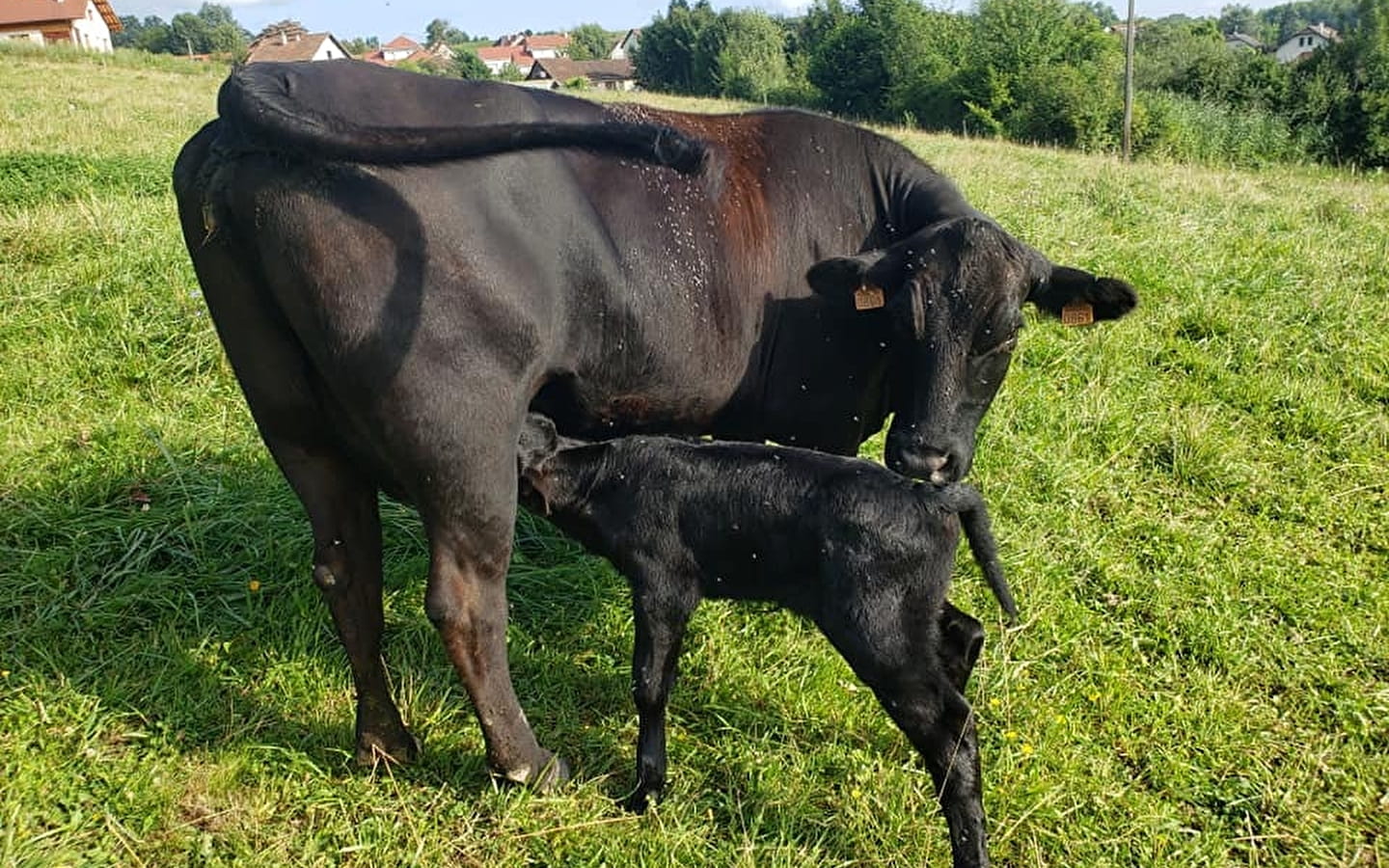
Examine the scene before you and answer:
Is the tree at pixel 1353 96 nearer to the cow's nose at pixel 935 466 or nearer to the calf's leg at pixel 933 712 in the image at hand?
the cow's nose at pixel 935 466

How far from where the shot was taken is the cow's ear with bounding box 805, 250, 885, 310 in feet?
11.9

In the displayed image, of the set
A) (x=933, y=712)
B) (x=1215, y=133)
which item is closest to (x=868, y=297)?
(x=933, y=712)

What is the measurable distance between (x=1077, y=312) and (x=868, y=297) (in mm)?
1229

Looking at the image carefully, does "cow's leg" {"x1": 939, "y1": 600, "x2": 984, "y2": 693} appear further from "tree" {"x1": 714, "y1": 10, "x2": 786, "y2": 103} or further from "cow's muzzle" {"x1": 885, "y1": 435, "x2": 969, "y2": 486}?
"tree" {"x1": 714, "y1": 10, "x2": 786, "y2": 103}

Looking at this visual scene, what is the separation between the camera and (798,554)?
322 cm

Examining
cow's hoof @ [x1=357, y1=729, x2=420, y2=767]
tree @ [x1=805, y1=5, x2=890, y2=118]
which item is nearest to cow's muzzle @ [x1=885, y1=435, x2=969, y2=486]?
cow's hoof @ [x1=357, y1=729, x2=420, y2=767]

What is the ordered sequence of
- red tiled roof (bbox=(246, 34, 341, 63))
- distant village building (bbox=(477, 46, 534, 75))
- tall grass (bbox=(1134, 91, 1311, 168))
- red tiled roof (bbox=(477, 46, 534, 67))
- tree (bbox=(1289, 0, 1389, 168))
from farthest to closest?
1. red tiled roof (bbox=(477, 46, 534, 67))
2. distant village building (bbox=(477, 46, 534, 75))
3. red tiled roof (bbox=(246, 34, 341, 63))
4. tree (bbox=(1289, 0, 1389, 168))
5. tall grass (bbox=(1134, 91, 1311, 168))

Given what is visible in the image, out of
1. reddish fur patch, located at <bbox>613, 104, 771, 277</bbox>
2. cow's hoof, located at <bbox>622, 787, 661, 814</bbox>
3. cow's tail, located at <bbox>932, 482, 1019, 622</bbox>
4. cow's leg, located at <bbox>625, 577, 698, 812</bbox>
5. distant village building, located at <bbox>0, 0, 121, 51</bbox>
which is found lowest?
cow's hoof, located at <bbox>622, 787, 661, 814</bbox>

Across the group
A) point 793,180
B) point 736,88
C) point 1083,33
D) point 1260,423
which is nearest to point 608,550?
point 793,180

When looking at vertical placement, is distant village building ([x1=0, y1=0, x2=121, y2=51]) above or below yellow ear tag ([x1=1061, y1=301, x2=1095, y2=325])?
above

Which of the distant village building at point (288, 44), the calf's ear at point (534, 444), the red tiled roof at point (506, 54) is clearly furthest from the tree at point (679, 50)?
the calf's ear at point (534, 444)

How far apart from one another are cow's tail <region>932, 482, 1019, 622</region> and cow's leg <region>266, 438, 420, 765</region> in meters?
1.86

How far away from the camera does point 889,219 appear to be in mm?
4098

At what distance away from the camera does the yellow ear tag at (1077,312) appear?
430cm
